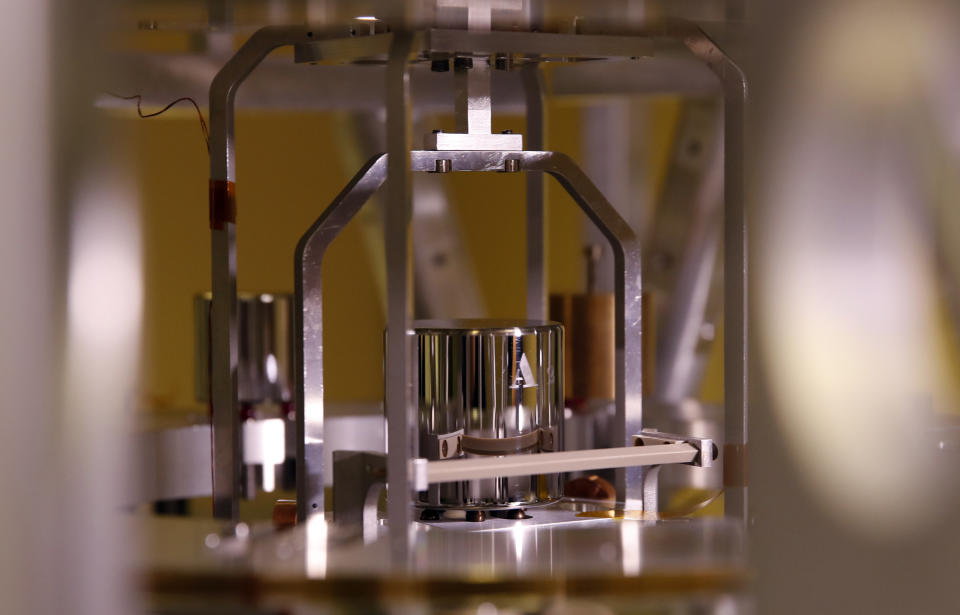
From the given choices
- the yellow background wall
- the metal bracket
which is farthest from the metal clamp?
the yellow background wall

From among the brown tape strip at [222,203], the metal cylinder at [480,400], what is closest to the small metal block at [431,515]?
the metal cylinder at [480,400]

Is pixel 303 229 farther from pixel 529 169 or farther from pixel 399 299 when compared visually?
pixel 399 299

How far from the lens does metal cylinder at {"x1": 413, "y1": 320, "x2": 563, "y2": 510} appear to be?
1.39 m

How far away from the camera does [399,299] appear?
1.21m

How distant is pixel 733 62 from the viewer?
1.47 meters

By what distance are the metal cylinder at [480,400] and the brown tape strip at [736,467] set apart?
0.67 feet

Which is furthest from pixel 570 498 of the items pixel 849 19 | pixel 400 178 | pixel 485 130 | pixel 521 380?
pixel 849 19

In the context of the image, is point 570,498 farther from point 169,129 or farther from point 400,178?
point 169,129

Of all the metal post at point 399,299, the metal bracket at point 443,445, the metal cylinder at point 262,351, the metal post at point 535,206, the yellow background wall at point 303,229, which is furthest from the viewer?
the yellow background wall at point 303,229

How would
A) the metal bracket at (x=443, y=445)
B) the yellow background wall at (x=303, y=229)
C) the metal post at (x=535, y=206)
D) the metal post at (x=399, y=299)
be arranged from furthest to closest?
the yellow background wall at (x=303, y=229) → the metal post at (x=535, y=206) → the metal bracket at (x=443, y=445) → the metal post at (x=399, y=299)

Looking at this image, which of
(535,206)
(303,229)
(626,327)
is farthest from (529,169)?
(303,229)

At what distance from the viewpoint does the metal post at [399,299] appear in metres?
1.21

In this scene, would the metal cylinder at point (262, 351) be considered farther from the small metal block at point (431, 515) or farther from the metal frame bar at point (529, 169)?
the small metal block at point (431, 515)

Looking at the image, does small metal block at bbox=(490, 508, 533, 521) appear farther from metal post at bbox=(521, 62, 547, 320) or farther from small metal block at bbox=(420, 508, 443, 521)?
metal post at bbox=(521, 62, 547, 320)
